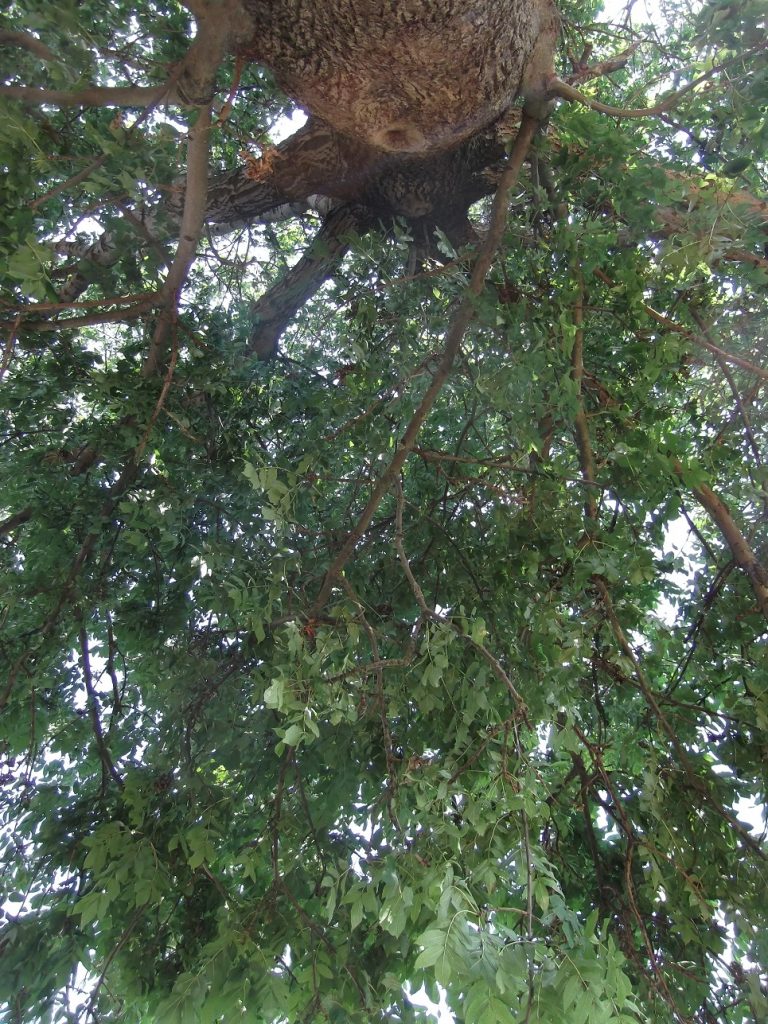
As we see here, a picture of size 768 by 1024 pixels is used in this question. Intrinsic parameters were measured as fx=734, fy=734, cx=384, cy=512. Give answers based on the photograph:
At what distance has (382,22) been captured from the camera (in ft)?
6.14

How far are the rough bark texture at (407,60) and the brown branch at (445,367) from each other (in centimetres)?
21

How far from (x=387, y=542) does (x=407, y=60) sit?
5.08 feet

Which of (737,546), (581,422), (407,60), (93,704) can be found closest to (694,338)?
(581,422)

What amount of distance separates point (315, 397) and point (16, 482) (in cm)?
117

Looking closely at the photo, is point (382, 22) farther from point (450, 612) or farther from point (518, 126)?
point (450, 612)

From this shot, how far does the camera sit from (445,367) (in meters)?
2.08

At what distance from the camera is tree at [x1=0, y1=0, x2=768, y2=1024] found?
185 centimetres

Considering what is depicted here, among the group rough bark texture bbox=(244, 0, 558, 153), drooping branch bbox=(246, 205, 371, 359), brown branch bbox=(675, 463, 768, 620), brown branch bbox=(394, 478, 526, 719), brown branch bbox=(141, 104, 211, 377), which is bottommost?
brown branch bbox=(394, 478, 526, 719)

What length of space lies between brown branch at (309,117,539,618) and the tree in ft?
0.05

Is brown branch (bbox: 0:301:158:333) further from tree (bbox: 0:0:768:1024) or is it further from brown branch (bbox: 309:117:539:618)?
brown branch (bbox: 309:117:539:618)

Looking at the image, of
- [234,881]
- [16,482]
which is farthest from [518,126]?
[234,881]

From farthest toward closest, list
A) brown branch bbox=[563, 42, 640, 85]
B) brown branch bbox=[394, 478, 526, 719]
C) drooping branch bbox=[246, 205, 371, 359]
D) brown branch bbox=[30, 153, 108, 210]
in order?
drooping branch bbox=[246, 205, 371, 359] < brown branch bbox=[563, 42, 640, 85] < brown branch bbox=[30, 153, 108, 210] < brown branch bbox=[394, 478, 526, 719]

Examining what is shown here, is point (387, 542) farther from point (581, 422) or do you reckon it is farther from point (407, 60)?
point (407, 60)

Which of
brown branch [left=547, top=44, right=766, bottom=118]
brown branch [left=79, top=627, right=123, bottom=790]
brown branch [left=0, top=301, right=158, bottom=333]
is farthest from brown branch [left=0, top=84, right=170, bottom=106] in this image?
brown branch [left=79, top=627, right=123, bottom=790]
